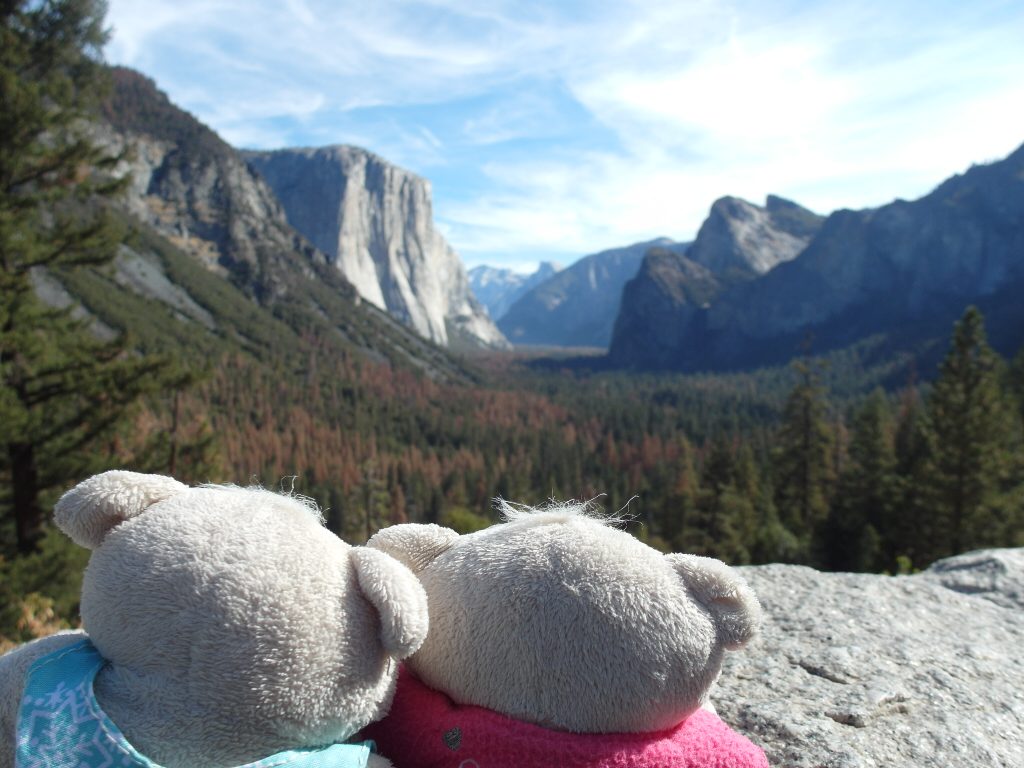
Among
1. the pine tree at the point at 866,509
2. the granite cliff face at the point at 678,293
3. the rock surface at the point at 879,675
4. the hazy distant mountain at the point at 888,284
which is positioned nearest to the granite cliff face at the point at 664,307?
the granite cliff face at the point at 678,293

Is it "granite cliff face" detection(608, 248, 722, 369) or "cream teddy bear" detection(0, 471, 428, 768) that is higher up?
"granite cliff face" detection(608, 248, 722, 369)

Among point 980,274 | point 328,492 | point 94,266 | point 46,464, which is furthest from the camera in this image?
point 980,274

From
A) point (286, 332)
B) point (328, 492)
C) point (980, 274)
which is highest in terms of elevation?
point (980, 274)

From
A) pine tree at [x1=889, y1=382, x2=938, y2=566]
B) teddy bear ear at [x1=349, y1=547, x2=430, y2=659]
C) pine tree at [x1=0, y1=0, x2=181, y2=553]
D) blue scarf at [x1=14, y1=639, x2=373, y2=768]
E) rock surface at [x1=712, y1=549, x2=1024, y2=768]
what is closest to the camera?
blue scarf at [x1=14, y1=639, x2=373, y2=768]

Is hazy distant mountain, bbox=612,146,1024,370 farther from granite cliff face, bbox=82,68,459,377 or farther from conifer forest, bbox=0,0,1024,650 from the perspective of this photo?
conifer forest, bbox=0,0,1024,650

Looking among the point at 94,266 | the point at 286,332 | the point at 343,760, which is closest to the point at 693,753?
the point at 343,760

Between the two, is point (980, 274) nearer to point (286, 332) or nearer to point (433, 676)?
point (286, 332)

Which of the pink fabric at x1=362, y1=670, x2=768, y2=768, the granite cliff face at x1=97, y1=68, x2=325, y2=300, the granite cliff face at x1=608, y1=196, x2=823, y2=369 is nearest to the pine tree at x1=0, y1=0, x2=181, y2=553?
the pink fabric at x1=362, y1=670, x2=768, y2=768
